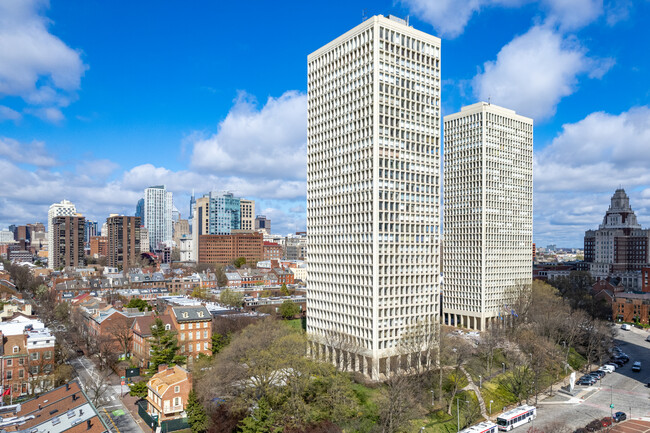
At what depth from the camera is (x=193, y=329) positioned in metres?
123

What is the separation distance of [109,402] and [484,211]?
393ft

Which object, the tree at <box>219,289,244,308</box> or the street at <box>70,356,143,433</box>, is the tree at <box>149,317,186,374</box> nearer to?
the street at <box>70,356,143,433</box>

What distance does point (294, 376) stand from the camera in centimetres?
7975

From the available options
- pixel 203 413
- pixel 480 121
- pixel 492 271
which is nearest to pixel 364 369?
pixel 203 413

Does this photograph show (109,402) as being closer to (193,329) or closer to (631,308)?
(193,329)

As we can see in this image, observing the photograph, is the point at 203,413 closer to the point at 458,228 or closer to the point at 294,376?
the point at 294,376

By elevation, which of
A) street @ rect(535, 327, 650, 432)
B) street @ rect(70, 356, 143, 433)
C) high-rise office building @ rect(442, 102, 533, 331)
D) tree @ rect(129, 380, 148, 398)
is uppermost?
high-rise office building @ rect(442, 102, 533, 331)

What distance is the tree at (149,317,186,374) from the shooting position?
328 ft

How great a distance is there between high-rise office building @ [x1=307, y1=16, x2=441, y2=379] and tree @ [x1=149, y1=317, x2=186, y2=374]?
33452 millimetres

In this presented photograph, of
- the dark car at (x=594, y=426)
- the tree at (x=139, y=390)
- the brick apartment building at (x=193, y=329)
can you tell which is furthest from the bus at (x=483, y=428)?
the brick apartment building at (x=193, y=329)

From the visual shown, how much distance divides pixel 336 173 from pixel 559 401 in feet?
223

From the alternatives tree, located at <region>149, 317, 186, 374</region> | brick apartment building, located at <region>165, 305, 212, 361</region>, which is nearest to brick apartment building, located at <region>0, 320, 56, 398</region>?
tree, located at <region>149, 317, 186, 374</region>

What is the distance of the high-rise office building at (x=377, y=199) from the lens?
106188 millimetres

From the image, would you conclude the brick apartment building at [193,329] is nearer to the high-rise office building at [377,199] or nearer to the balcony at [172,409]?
the high-rise office building at [377,199]
